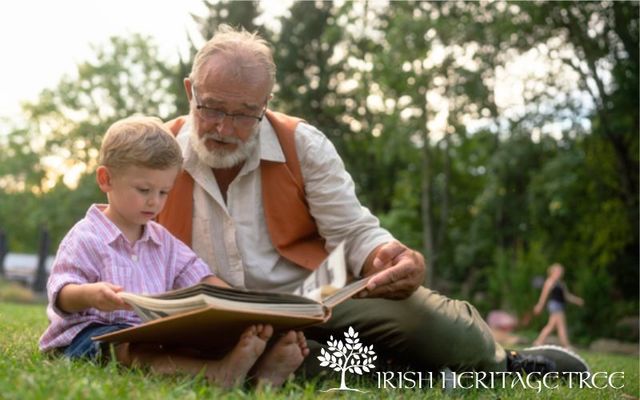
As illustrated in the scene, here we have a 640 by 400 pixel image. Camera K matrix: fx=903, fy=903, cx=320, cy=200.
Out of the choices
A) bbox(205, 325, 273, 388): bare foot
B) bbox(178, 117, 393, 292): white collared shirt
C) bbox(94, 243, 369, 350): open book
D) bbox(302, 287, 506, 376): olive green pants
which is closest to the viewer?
bbox(94, 243, 369, 350): open book

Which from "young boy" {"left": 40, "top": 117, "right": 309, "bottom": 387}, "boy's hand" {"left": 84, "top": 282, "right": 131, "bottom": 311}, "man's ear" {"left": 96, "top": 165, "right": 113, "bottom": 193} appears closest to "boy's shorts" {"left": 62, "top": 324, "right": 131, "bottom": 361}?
"young boy" {"left": 40, "top": 117, "right": 309, "bottom": 387}

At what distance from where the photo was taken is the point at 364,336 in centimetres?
390

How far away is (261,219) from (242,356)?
1366 millimetres

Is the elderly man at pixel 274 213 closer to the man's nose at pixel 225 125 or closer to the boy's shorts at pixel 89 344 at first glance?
the man's nose at pixel 225 125

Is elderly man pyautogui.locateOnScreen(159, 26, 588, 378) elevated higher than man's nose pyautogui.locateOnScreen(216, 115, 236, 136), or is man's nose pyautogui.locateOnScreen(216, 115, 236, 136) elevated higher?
man's nose pyautogui.locateOnScreen(216, 115, 236, 136)

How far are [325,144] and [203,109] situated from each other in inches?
26.2

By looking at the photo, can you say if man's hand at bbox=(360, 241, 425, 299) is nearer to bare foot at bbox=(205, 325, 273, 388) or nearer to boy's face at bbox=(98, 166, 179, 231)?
bare foot at bbox=(205, 325, 273, 388)

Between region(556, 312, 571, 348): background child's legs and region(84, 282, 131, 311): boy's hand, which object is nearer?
region(84, 282, 131, 311): boy's hand

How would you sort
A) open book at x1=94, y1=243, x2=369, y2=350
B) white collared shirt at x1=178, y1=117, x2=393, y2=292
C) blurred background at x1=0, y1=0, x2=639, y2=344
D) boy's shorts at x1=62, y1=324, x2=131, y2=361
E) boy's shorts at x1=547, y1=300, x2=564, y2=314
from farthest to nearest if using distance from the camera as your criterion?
blurred background at x1=0, y1=0, x2=639, y2=344 → boy's shorts at x1=547, y1=300, x2=564, y2=314 → white collared shirt at x1=178, y1=117, x2=393, y2=292 → boy's shorts at x1=62, y1=324, x2=131, y2=361 → open book at x1=94, y1=243, x2=369, y2=350

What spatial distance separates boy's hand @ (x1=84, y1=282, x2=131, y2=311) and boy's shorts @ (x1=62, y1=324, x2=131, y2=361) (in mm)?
218

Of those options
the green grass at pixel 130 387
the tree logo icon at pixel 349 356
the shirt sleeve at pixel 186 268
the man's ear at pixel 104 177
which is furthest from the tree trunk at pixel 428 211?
the man's ear at pixel 104 177

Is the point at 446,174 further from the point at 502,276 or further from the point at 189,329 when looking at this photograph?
the point at 189,329

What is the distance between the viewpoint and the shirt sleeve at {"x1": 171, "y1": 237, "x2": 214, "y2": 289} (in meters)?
3.69

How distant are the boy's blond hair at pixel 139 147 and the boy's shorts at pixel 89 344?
60 centimetres
